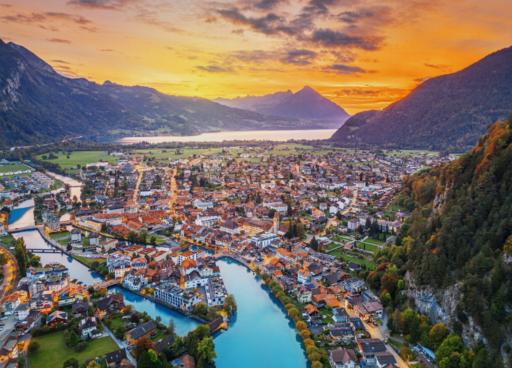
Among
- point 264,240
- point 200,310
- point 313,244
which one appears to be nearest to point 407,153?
point 313,244

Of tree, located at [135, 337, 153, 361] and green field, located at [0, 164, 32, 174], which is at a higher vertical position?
green field, located at [0, 164, 32, 174]

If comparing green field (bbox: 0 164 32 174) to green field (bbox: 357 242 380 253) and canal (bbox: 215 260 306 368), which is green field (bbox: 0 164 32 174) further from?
green field (bbox: 357 242 380 253)

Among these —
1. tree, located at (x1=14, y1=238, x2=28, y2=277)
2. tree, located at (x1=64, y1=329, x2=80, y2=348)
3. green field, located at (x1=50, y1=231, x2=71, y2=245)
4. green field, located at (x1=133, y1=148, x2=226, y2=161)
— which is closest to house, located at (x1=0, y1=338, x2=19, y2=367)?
tree, located at (x1=64, y1=329, x2=80, y2=348)

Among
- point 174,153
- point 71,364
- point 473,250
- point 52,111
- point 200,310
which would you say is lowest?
point 71,364

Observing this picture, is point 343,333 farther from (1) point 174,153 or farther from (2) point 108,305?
(1) point 174,153

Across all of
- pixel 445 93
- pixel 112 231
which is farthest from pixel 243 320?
pixel 445 93

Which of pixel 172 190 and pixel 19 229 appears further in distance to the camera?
pixel 172 190

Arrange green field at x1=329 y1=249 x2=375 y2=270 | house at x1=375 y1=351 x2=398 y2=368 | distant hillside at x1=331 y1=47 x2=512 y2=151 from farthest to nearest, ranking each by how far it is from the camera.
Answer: distant hillside at x1=331 y1=47 x2=512 y2=151
green field at x1=329 y1=249 x2=375 y2=270
house at x1=375 y1=351 x2=398 y2=368
